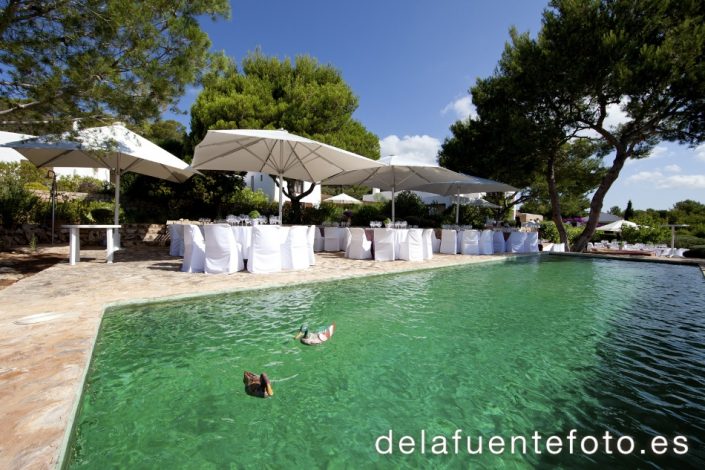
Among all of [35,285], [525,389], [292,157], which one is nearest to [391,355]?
[525,389]

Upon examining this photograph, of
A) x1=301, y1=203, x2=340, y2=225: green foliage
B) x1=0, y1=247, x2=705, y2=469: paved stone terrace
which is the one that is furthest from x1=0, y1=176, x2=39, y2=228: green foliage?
x1=301, y1=203, x2=340, y2=225: green foliage

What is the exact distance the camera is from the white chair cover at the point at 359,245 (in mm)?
9031

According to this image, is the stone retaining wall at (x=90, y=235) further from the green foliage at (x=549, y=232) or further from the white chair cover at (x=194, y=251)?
the green foliage at (x=549, y=232)

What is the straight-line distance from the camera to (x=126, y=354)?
2957 millimetres

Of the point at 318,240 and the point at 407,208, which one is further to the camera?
the point at 407,208

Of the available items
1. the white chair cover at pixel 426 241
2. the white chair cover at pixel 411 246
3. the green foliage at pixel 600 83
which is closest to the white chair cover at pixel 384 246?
the white chair cover at pixel 411 246

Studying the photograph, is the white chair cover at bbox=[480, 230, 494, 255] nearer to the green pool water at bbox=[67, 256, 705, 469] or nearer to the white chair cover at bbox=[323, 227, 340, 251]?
the white chair cover at bbox=[323, 227, 340, 251]

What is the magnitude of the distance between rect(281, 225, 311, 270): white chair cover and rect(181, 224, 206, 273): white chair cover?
5.00 ft

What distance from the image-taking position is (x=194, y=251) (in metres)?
6.30

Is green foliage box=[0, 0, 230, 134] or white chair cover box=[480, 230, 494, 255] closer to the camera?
green foliage box=[0, 0, 230, 134]

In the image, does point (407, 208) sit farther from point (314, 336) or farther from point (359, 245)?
point (314, 336)

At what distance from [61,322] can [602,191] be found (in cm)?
1685

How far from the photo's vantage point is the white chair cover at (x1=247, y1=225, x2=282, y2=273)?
6344 millimetres

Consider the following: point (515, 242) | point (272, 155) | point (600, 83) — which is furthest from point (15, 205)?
point (600, 83)
